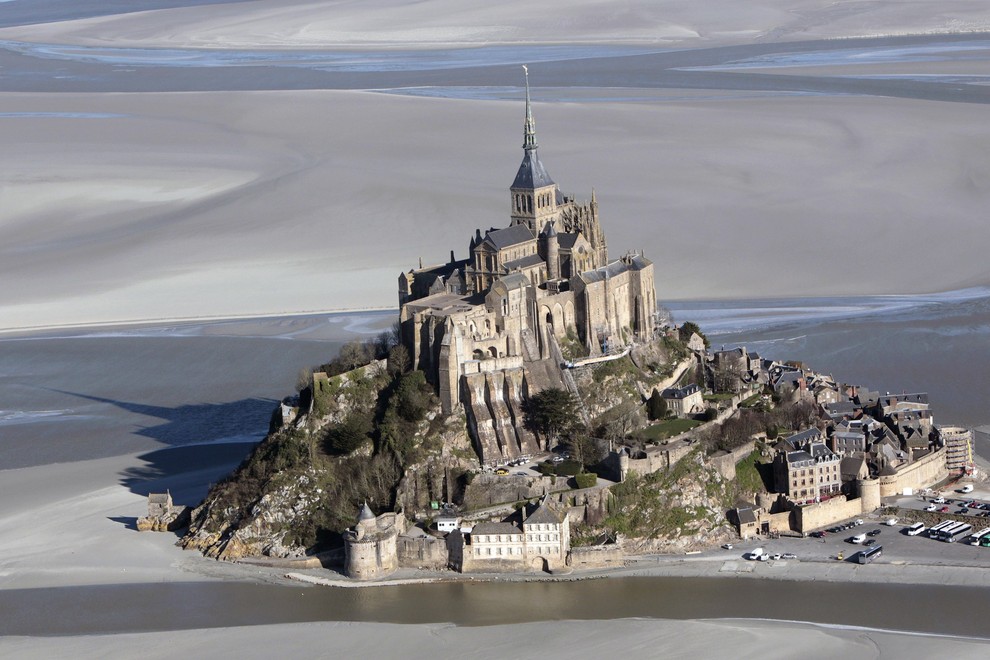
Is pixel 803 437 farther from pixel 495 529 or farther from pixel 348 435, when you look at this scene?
pixel 348 435

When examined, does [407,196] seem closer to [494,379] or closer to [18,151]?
[18,151]

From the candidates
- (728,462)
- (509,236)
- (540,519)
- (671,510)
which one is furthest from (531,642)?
(509,236)

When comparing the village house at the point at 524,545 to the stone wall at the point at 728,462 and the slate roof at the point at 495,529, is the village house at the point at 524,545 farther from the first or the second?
the stone wall at the point at 728,462

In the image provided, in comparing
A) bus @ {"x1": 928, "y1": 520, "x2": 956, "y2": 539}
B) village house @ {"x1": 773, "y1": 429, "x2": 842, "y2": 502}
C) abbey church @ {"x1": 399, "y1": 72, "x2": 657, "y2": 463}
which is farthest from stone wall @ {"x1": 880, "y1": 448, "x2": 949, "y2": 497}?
abbey church @ {"x1": 399, "y1": 72, "x2": 657, "y2": 463}

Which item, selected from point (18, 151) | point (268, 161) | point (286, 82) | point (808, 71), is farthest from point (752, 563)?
point (286, 82)

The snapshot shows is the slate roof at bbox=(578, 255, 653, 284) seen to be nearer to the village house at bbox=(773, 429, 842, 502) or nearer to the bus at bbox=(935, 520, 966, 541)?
the village house at bbox=(773, 429, 842, 502)

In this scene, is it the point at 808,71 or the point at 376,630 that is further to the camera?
the point at 808,71
